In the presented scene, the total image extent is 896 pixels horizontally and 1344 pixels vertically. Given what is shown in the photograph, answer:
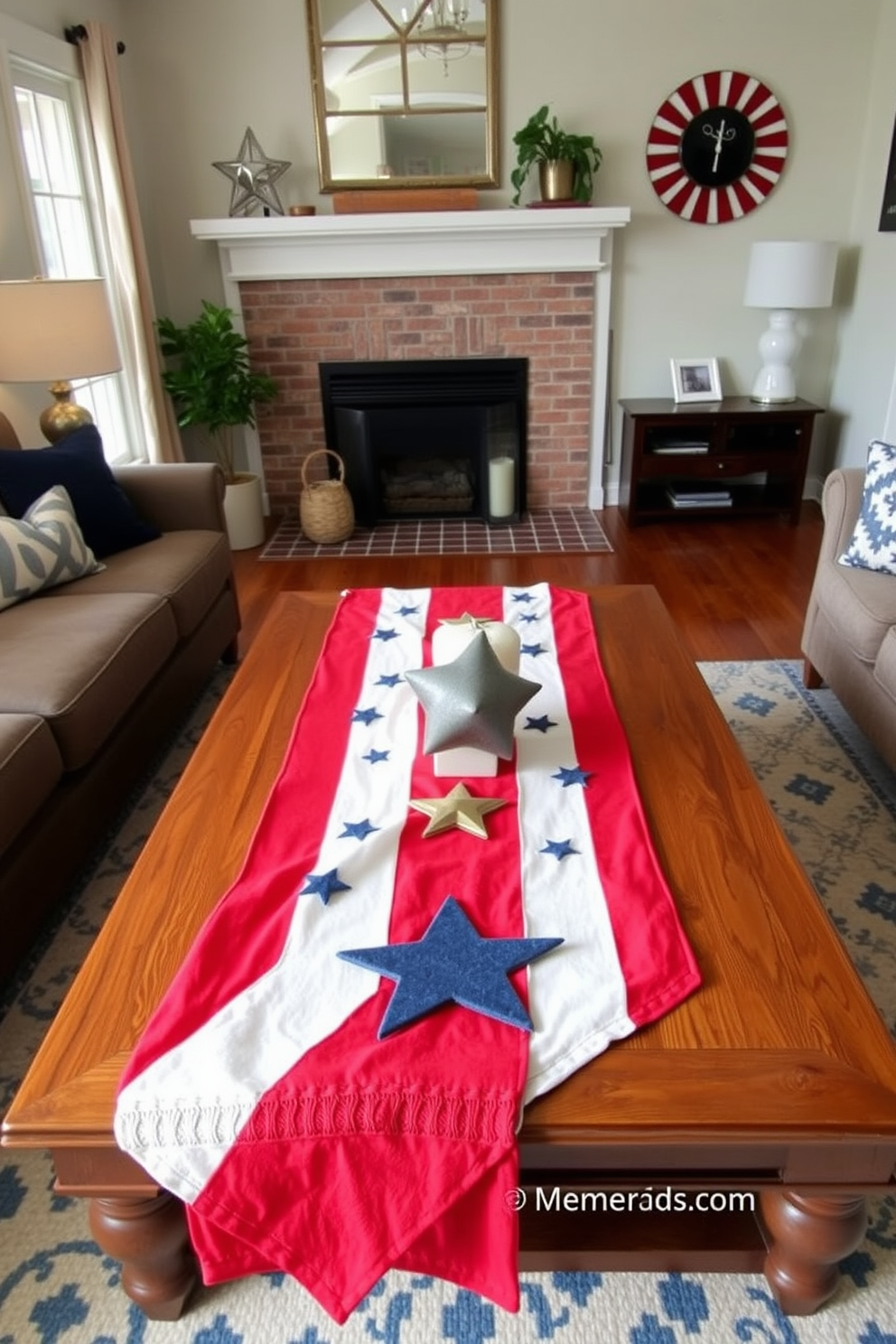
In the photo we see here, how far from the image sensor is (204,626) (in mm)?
2652

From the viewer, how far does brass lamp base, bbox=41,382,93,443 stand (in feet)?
9.43

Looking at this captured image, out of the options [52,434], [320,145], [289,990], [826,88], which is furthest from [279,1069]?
[826,88]

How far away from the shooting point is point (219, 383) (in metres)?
3.79

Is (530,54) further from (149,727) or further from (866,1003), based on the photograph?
(866,1003)

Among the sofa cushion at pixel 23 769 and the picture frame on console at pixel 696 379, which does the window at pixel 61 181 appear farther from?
the picture frame on console at pixel 696 379

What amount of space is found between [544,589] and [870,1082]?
142 cm

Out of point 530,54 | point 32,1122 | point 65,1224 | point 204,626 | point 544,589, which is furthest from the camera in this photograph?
point 530,54

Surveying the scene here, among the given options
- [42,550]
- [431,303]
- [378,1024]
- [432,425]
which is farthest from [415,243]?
[378,1024]

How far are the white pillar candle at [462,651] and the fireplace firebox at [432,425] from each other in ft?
8.64

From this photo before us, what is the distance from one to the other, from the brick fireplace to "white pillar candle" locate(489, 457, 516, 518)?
17cm

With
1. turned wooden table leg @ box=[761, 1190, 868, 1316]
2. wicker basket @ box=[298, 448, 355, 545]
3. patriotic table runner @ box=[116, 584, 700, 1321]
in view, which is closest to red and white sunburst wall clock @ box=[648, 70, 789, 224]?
wicker basket @ box=[298, 448, 355, 545]

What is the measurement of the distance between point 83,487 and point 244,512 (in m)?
1.48

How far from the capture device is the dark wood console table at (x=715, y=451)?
395 centimetres

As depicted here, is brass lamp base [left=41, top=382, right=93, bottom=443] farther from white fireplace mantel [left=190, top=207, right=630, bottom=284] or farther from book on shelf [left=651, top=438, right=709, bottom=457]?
book on shelf [left=651, top=438, right=709, bottom=457]
